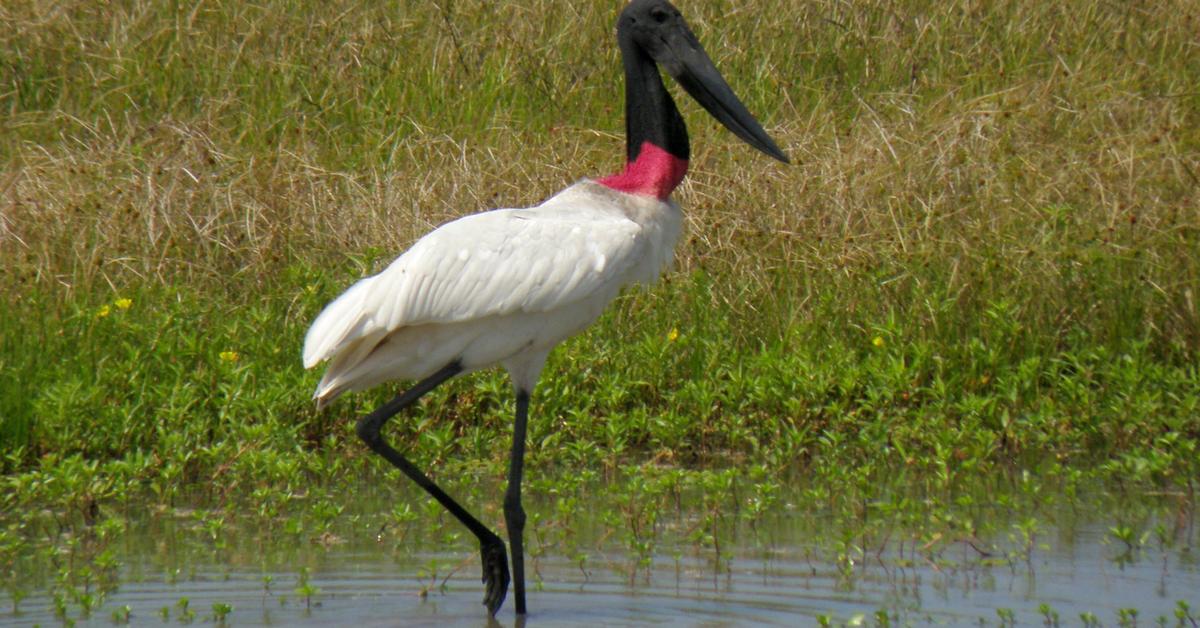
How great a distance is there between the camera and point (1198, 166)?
6473mm

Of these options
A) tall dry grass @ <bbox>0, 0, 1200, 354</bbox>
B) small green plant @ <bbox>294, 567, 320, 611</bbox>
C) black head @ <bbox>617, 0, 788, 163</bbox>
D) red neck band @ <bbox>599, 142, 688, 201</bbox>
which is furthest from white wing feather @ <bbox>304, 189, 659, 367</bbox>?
tall dry grass @ <bbox>0, 0, 1200, 354</bbox>

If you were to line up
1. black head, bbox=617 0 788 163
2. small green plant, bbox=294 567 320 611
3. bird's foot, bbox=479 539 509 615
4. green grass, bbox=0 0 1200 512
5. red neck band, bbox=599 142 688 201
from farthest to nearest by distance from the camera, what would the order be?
green grass, bbox=0 0 1200 512 < black head, bbox=617 0 788 163 < red neck band, bbox=599 142 688 201 < bird's foot, bbox=479 539 509 615 < small green plant, bbox=294 567 320 611

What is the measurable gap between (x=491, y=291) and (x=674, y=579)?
31.7 inches

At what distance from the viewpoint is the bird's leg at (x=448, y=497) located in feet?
13.6

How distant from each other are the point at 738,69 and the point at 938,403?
313 centimetres

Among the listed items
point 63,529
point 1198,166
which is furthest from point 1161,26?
point 63,529

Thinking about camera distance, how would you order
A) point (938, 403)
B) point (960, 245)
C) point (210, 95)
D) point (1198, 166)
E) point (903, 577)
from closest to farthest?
point (903, 577) → point (938, 403) → point (960, 245) → point (1198, 166) → point (210, 95)

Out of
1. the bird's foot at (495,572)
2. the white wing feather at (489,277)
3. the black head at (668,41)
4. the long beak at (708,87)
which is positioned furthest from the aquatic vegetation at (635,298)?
the black head at (668,41)

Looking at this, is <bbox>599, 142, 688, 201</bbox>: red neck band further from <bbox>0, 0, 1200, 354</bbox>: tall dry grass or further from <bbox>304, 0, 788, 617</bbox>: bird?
<bbox>0, 0, 1200, 354</bbox>: tall dry grass

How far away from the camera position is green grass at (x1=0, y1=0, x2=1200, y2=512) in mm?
5125

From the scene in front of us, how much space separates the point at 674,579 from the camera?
419cm

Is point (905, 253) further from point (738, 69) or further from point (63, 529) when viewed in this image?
point (63, 529)

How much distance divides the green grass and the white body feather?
0.66 metres

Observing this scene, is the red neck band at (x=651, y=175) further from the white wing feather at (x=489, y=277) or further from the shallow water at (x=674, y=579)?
the shallow water at (x=674, y=579)
